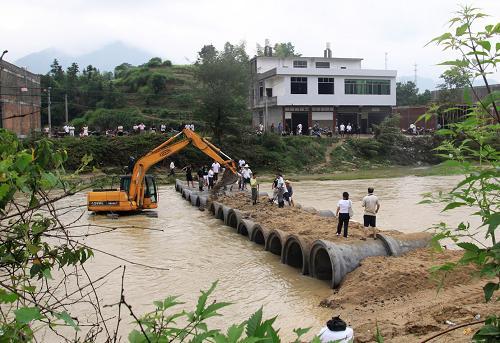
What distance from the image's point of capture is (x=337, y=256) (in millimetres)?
11484

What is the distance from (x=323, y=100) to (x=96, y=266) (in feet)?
145

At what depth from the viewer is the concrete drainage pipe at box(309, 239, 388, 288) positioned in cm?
1138

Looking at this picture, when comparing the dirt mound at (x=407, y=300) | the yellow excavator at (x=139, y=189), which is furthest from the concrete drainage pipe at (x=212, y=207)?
the dirt mound at (x=407, y=300)

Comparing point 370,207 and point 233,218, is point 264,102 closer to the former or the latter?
point 233,218

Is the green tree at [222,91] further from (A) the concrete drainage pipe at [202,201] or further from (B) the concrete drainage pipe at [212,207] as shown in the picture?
(B) the concrete drainage pipe at [212,207]

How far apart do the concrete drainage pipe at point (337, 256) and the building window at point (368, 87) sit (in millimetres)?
45439

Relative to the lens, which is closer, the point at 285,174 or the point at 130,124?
the point at 285,174

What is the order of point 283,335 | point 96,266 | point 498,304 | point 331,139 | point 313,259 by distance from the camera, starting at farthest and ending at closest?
point 331,139, point 96,266, point 313,259, point 283,335, point 498,304

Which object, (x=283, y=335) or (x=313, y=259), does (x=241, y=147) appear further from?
(x=283, y=335)

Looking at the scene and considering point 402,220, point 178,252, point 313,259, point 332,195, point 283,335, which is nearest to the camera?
point 283,335

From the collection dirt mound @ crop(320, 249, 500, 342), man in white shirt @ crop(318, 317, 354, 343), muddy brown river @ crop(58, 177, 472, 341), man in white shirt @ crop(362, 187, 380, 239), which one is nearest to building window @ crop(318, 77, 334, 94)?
muddy brown river @ crop(58, 177, 472, 341)

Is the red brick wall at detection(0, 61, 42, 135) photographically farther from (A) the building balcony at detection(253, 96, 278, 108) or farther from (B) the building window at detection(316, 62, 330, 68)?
(B) the building window at detection(316, 62, 330, 68)

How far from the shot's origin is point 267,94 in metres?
58.2

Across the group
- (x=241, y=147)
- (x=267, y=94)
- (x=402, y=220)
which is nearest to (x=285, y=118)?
(x=267, y=94)
